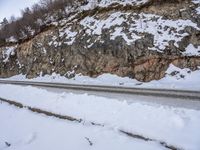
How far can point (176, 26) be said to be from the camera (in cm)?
2117

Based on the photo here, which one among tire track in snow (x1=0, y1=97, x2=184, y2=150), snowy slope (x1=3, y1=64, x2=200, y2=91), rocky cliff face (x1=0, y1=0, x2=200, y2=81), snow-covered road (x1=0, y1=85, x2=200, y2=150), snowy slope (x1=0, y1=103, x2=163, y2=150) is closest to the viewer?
tire track in snow (x1=0, y1=97, x2=184, y2=150)

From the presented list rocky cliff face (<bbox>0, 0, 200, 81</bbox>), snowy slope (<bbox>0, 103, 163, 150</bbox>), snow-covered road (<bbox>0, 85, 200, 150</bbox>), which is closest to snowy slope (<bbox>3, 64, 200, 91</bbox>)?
rocky cliff face (<bbox>0, 0, 200, 81</bbox>)

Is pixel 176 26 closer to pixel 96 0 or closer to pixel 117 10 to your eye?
pixel 117 10

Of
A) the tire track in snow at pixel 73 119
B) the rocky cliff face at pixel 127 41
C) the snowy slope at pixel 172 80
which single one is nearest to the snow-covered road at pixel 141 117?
the tire track in snow at pixel 73 119

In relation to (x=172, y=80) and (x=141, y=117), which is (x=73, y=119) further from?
(x=172, y=80)

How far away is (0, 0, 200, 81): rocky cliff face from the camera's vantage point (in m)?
20.1

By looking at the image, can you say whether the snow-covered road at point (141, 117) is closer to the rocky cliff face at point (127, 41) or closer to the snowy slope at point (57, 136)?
the snowy slope at point (57, 136)

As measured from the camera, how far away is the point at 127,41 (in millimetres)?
22656

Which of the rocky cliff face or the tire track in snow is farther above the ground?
the rocky cliff face

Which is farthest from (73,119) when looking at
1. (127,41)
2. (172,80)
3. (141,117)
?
(127,41)

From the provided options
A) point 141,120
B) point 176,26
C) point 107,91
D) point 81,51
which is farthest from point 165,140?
point 81,51

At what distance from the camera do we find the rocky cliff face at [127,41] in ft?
66.0

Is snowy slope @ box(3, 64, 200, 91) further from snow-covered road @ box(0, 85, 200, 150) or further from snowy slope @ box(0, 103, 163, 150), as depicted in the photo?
snowy slope @ box(0, 103, 163, 150)

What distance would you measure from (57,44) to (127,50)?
37.1ft
